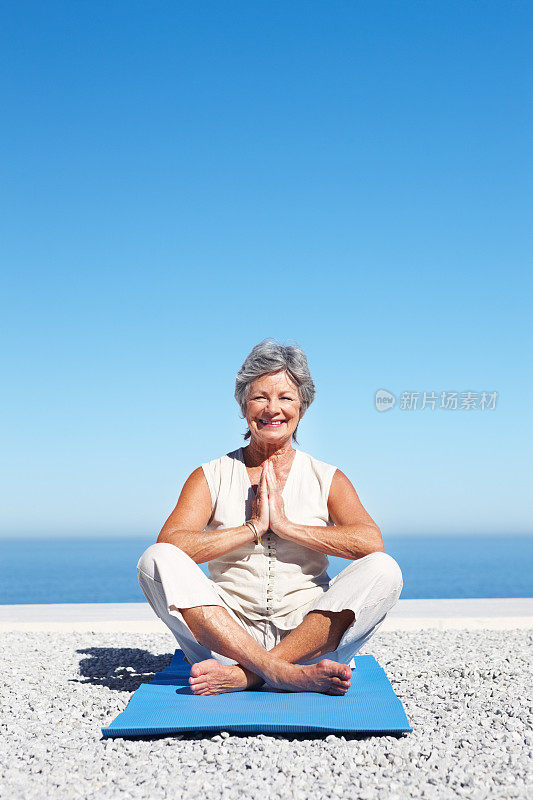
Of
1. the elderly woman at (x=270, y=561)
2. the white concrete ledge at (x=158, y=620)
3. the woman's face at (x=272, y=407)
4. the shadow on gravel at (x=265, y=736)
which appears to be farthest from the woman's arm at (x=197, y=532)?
the white concrete ledge at (x=158, y=620)

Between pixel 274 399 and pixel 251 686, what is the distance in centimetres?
140

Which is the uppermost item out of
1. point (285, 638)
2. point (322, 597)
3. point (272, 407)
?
point (272, 407)

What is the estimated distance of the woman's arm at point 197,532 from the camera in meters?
3.57

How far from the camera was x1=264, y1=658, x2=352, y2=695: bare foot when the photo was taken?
10.8 feet

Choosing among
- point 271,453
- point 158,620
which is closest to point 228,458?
point 271,453

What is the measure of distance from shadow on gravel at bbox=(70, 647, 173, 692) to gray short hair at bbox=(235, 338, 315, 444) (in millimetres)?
1699

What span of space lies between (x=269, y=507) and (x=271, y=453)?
1.53 feet

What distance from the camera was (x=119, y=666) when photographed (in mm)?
4773

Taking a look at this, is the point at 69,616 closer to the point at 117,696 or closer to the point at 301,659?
the point at 117,696

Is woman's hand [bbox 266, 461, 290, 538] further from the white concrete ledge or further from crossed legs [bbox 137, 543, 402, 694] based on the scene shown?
the white concrete ledge

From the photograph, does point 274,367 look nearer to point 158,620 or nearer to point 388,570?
point 388,570

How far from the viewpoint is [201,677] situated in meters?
3.36

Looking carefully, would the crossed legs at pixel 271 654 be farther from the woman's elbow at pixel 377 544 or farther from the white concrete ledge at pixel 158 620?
the white concrete ledge at pixel 158 620

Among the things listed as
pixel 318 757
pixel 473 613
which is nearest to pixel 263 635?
pixel 318 757
